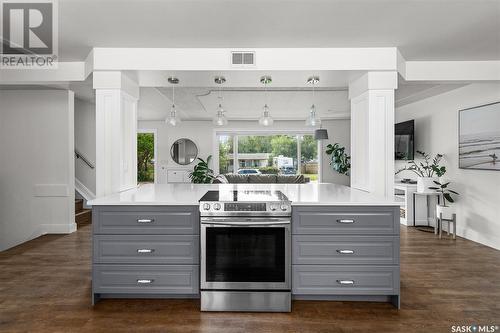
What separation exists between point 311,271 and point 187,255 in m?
1.01

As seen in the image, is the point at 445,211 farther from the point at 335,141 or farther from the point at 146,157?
the point at 146,157

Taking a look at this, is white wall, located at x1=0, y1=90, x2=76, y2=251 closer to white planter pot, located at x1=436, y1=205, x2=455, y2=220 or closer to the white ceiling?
the white ceiling

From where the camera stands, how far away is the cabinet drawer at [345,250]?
8.14 feet

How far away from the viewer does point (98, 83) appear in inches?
123

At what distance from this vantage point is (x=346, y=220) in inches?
97.9

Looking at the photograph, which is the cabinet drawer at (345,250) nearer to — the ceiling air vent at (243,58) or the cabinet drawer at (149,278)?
the cabinet drawer at (149,278)

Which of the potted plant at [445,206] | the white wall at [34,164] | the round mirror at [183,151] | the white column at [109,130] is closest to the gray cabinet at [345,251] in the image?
the white column at [109,130]

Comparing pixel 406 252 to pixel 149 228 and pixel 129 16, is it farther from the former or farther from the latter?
pixel 129 16

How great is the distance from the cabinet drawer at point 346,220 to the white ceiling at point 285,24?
5.07ft

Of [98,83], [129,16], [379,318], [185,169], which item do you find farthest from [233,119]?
[379,318]

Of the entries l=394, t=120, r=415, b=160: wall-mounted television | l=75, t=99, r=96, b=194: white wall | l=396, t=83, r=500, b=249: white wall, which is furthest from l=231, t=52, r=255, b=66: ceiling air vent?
l=75, t=99, r=96, b=194: white wall

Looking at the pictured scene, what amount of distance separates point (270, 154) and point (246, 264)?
6.55 metres

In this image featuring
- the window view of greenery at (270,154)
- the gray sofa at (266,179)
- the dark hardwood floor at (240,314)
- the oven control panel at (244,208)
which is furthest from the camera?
the window view of greenery at (270,154)

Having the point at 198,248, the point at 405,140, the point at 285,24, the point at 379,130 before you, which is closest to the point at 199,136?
the point at 405,140
